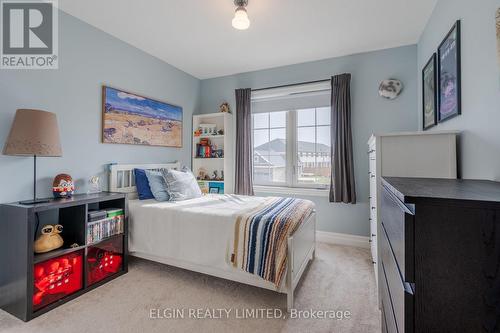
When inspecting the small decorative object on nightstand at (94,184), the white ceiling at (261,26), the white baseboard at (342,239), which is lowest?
the white baseboard at (342,239)

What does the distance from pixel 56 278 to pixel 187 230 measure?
1055 millimetres

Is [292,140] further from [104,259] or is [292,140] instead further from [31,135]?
[31,135]

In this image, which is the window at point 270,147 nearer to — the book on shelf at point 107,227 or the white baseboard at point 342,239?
the white baseboard at point 342,239

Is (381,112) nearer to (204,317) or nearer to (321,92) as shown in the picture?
(321,92)

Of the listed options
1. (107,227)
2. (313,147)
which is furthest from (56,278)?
(313,147)

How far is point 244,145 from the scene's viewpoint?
370cm

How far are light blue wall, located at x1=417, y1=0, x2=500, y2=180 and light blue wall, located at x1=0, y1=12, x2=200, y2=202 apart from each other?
10.8ft

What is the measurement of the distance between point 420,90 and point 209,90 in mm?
3157

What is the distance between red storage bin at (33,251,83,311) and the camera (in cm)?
171

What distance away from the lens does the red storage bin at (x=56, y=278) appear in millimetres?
1712

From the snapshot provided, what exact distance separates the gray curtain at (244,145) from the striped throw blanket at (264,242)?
165cm

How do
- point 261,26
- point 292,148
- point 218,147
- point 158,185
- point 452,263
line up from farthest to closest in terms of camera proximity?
point 218,147, point 292,148, point 158,185, point 261,26, point 452,263

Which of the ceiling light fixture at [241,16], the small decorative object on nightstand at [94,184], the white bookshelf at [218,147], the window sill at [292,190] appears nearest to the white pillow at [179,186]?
the small decorative object on nightstand at [94,184]

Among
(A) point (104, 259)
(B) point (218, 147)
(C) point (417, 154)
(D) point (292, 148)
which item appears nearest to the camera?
(C) point (417, 154)
